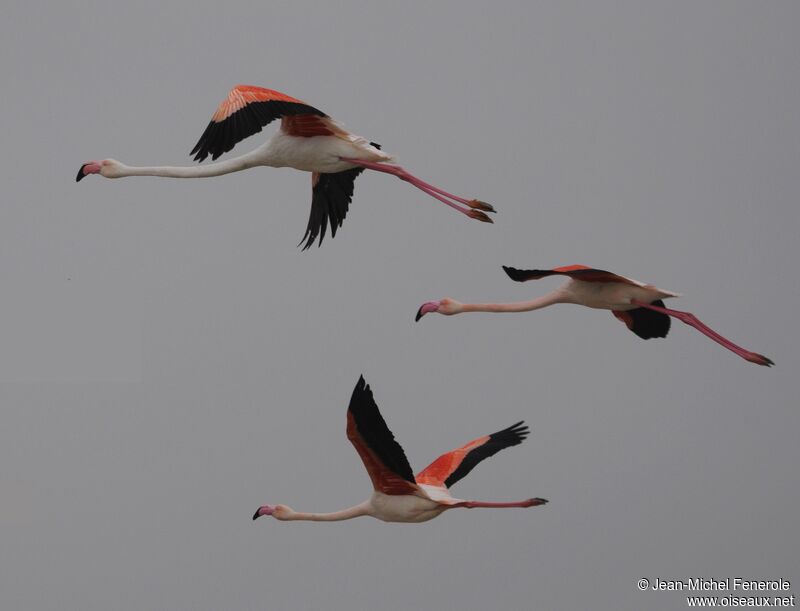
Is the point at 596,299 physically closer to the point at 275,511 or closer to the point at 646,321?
the point at 646,321

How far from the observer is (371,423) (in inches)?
715

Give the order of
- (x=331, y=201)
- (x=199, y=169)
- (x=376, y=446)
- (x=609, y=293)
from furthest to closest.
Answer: (x=331, y=201) → (x=199, y=169) → (x=609, y=293) → (x=376, y=446)

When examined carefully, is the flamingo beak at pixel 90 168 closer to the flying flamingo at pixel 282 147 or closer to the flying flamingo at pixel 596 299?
the flying flamingo at pixel 282 147

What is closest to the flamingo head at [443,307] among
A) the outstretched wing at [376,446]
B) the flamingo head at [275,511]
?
the outstretched wing at [376,446]

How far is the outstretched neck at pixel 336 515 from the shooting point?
65.3 feet

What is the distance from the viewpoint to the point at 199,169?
20562 mm

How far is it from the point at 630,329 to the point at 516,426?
211 centimetres

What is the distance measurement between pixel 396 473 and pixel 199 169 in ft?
14.0

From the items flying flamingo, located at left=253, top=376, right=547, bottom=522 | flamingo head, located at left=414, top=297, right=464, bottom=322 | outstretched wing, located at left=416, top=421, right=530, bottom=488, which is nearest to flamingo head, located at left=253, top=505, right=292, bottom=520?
flying flamingo, located at left=253, top=376, right=547, bottom=522

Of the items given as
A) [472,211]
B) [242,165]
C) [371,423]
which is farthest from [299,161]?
[371,423]

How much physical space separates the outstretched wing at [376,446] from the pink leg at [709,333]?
318cm

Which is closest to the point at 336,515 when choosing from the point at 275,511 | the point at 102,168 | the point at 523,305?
the point at 275,511

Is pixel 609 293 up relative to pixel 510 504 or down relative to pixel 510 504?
up

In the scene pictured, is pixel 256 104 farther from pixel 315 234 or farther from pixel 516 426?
pixel 516 426
